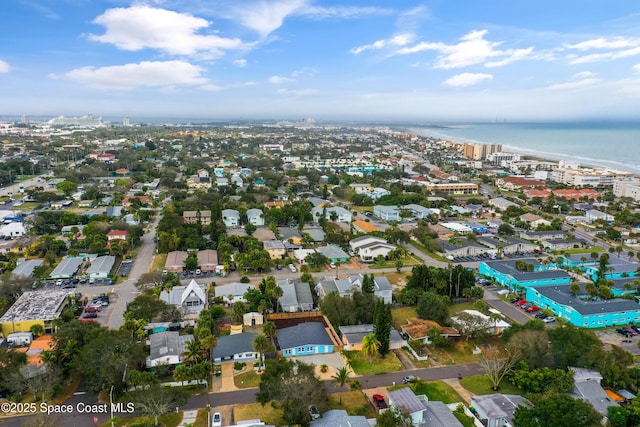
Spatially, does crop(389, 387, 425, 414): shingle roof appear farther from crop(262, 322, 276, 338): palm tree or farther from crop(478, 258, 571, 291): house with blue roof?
crop(478, 258, 571, 291): house with blue roof

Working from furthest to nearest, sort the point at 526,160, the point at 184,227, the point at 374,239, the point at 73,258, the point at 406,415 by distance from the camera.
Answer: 1. the point at 526,160
2. the point at 184,227
3. the point at 374,239
4. the point at 73,258
5. the point at 406,415

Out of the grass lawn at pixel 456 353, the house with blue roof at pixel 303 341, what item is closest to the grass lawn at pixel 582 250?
the grass lawn at pixel 456 353

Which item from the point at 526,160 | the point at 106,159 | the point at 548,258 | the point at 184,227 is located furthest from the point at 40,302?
the point at 526,160

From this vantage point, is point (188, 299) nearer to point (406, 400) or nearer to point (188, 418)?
point (188, 418)

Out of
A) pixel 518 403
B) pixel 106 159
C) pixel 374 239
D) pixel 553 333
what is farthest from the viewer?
pixel 106 159

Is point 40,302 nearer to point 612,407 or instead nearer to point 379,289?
point 379,289

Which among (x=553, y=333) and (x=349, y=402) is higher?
(x=553, y=333)
